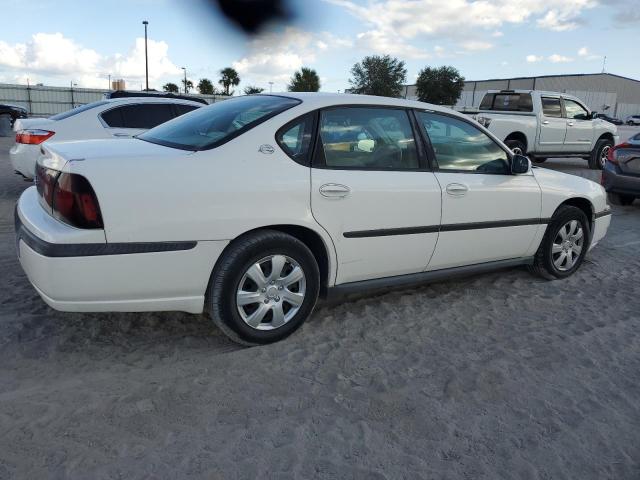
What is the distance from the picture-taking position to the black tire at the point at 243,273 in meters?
2.93

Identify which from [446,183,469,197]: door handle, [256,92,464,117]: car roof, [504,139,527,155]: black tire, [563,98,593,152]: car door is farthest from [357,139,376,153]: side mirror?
[563,98,593,152]: car door

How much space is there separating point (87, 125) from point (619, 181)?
7845mm

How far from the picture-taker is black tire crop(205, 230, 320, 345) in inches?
115

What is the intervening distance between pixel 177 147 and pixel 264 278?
0.94 metres

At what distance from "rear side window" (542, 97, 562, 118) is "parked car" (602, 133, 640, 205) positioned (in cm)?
385

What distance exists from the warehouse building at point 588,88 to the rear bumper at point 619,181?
58.1 m

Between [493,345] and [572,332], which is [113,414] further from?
[572,332]

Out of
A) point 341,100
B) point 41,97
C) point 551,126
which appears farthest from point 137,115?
point 41,97

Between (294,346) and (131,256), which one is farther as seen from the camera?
→ (294,346)

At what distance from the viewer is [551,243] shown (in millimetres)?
4488

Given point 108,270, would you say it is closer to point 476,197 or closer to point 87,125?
point 476,197

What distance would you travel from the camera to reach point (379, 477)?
213cm

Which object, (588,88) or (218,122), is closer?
(218,122)

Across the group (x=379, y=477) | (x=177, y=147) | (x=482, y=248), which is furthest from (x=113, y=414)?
(x=482, y=248)
